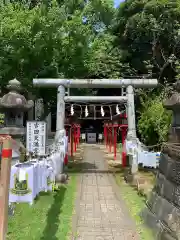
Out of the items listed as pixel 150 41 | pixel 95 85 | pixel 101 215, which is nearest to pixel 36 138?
pixel 95 85

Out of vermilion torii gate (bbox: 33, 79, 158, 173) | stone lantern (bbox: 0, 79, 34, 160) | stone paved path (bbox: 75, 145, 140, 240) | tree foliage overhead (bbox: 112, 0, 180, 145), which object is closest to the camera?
stone paved path (bbox: 75, 145, 140, 240)

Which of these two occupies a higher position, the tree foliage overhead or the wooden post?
the tree foliage overhead

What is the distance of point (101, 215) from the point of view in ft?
24.5

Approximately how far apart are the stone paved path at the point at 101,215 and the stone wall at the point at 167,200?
562mm

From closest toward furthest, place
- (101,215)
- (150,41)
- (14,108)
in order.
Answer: (101,215) < (14,108) < (150,41)

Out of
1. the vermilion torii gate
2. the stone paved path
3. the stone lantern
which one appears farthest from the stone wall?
the vermilion torii gate

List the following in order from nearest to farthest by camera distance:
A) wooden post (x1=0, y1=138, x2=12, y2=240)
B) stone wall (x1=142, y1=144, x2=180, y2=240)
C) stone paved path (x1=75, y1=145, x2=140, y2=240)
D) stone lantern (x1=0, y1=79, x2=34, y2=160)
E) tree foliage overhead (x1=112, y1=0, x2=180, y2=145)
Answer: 1. wooden post (x1=0, y1=138, x2=12, y2=240)
2. stone wall (x1=142, y1=144, x2=180, y2=240)
3. stone paved path (x1=75, y1=145, x2=140, y2=240)
4. stone lantern (x1=0, y1=79, x2=34, y2=160)
5. tree foliage overhead (x1=112, y1=0, x2=180, y2=145)

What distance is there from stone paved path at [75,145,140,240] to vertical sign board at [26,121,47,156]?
6.63ft

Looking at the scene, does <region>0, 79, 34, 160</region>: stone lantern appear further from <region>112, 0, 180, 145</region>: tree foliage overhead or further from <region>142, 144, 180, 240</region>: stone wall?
<region>112, 0, 180, 145</region>: tree foliage overhead

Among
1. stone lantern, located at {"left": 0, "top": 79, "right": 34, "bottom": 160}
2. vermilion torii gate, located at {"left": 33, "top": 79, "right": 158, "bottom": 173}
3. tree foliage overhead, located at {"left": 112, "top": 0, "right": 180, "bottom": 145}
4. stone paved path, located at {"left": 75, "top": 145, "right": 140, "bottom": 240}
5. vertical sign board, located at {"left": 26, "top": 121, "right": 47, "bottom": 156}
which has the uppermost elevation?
tree foliage overhead, located at {"left": 112, "top": 0, "right": 180, "bottom": 145}

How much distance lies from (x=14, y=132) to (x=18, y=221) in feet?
13.0

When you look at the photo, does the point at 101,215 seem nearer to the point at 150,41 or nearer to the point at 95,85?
the point at 95,85

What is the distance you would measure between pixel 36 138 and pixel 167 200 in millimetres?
7303

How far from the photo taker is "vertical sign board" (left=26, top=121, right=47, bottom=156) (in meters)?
11.9
